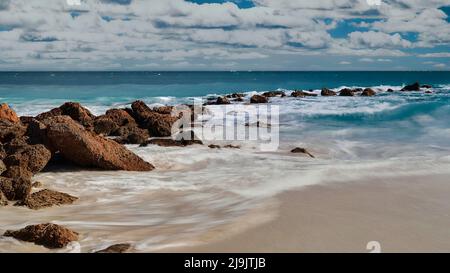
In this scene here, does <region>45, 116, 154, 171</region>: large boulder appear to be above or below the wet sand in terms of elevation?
above

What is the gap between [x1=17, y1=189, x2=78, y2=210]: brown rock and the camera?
6187mm

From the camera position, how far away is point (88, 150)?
8.33 metres

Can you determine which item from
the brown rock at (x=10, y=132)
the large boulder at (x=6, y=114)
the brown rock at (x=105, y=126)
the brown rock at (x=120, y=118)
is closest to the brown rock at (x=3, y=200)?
the brown rock at (x=10, y=132)

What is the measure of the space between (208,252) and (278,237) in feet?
2.39

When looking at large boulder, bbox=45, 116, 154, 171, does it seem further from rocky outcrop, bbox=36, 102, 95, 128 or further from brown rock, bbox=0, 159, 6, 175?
rocky outcrop, bbox=36, 102, 95, 128

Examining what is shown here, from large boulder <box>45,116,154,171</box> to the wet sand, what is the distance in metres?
3.09

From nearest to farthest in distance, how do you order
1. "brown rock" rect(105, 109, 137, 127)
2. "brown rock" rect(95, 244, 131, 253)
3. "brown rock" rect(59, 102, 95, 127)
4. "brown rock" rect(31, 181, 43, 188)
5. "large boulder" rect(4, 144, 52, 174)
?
"brown rock" rect(95, 244, 131, 253) → "brown rock" rect(31, 181, 43, 188) → "large boulder" rect(4, 144, 52, 174) → "brown rock" rect(105, 109, 137, 127) → "brown rock" rect(59, 102, 95, 127)

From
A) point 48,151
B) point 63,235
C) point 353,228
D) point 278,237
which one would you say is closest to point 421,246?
point 353,228

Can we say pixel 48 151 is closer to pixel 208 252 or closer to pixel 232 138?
pixel 208 252

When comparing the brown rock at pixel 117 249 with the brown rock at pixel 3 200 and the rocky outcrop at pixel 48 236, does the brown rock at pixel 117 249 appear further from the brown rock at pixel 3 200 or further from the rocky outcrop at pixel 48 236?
the brown rock at pixel 3 200

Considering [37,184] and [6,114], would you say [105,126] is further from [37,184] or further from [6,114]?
[37,184]

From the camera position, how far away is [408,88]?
4078cm

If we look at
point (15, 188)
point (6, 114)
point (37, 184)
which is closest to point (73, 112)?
point (6, 114)

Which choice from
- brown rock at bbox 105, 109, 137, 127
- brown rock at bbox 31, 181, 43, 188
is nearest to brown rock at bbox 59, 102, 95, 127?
brown rock at bbox 105, 109, 137, 127
